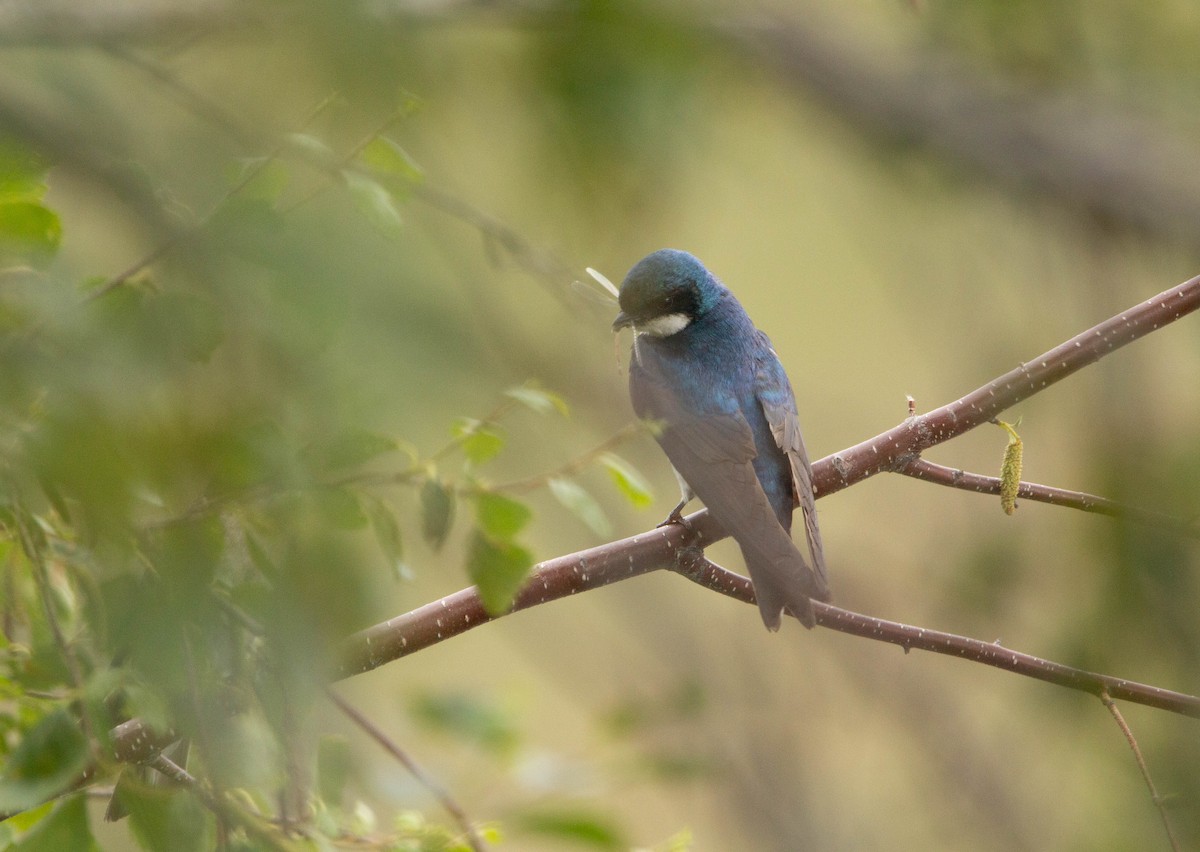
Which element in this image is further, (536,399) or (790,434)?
(790,434)

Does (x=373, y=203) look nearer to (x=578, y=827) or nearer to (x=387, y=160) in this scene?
(x=387, y=160)

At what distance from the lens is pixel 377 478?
932 mm

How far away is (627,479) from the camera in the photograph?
113 cm

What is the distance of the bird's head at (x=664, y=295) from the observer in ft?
7.70

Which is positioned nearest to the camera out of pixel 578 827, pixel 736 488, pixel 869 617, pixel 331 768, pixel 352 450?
pixel 578 827

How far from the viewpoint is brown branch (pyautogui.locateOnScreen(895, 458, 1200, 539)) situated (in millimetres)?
1016

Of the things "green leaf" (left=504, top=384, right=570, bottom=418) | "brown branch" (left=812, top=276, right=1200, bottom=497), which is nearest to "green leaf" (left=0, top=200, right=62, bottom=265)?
"green leaf" (left=504, top=384, right=570, bottom=418)

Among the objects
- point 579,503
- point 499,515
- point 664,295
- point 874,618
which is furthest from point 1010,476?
point 664,295

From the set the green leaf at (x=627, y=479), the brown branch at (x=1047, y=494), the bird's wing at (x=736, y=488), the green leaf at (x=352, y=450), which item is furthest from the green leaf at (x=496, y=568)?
the bird's wing at (x=736, y=488)

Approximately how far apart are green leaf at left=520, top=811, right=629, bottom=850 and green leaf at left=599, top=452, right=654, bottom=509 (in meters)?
0.41

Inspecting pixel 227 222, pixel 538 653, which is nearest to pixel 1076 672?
pixel 227 222

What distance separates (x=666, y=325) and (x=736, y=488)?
0.58 metres

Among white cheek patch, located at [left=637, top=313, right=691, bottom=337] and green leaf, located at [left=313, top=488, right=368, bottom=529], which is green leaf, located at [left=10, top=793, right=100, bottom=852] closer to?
green leaf, located at [left=313, top=488, right=368, bottom=529]

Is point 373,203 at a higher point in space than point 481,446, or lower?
higher
